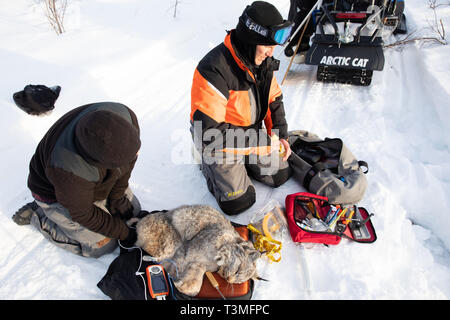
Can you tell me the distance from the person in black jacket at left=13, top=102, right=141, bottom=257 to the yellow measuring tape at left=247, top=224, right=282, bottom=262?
918 mm

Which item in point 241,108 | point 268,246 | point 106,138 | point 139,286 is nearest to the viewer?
point 106,138

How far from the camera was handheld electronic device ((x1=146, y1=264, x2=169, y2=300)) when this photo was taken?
1841mm

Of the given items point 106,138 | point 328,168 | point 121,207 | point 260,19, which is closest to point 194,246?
point 121,207

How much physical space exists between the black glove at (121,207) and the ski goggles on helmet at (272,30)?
1.61m

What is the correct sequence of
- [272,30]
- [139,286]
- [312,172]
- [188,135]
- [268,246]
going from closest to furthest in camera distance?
[139,286] < [272,30] < [268,246] < [312,172] < [188,135]

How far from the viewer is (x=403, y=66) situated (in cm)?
459

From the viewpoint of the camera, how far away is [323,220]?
2.36 m

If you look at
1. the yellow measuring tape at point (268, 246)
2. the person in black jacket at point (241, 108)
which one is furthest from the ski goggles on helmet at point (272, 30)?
the yellow measuring tape at point (268, 246)

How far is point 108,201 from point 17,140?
5.13ft

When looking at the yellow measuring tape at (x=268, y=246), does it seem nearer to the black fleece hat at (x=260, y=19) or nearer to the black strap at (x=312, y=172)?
the black strap at (x=312, y=172)

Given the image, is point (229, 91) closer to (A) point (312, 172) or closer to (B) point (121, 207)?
(A) point (312, 172)

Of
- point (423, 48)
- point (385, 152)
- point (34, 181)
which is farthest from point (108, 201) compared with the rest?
point (423, 48)

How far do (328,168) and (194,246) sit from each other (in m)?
1.51
